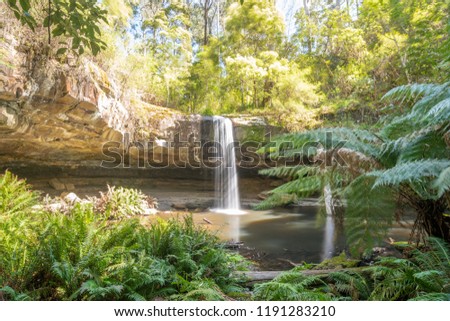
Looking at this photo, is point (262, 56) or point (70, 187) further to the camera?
point (70, 187)

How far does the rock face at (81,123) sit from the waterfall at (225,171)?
0.29 metres

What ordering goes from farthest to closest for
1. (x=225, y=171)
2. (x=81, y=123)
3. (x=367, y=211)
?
(x=225, y=171), (x=81, y=123), (x=367, y=211)

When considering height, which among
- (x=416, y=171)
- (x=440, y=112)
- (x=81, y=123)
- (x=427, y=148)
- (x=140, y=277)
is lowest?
(x=140, y=277)

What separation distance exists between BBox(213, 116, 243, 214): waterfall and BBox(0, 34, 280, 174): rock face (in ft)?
0.96

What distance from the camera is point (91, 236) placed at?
5.25 feet

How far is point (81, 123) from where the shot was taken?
5.14 m

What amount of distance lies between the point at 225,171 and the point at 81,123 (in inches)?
149

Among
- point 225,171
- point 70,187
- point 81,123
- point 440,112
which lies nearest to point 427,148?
point 440,112

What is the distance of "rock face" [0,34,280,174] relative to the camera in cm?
420

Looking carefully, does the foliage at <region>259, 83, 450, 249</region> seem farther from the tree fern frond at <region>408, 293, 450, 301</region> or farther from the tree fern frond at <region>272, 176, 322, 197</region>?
the tree fern frond at <region>408, 293, 450, 301</region>

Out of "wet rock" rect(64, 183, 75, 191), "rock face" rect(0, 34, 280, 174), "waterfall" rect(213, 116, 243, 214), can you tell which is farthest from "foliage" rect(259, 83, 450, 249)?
"wet rock" rect(64, 183, 75, 191)

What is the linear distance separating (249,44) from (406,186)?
5.32 m

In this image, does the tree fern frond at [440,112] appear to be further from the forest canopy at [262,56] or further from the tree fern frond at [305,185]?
the forest canopy at [262,56]

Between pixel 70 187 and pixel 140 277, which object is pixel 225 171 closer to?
pixel 70 187
